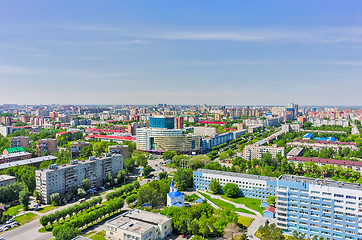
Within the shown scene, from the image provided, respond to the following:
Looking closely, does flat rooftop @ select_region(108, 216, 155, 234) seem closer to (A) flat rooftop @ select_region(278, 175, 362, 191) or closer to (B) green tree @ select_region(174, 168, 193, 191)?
(A) flat rooftop @ select_region(278, 175, 362, 191)

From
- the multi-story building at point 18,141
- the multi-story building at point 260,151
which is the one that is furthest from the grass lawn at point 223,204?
the multi-story building at point 18,141

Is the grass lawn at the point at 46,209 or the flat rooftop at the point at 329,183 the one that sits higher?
the flat rooftop at the point at 329,183

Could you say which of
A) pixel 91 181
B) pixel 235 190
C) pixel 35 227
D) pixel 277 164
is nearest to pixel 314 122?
pixel 277 164

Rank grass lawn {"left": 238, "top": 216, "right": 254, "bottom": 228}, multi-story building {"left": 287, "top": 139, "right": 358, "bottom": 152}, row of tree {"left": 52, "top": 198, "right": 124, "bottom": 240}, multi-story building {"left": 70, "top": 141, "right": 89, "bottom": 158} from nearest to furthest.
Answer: row of tree {"left": 52, "top": 198, "right": 124, "bottom": 240}, grass lawn {"left": 238, "top": 216, "right": 254, "bottom": 228}, multi-story building {"left": 70, "top": 141, "right": 89, "bottom": 158}, multi-story building {"left": 287, "top": 139, "right": 358, "bottom": 152}

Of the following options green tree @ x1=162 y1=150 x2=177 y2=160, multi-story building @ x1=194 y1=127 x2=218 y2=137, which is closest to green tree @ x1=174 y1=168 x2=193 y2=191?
green tree @ x1=162 y1=150 x2=177 y2=160

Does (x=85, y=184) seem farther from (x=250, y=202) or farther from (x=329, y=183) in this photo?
(x=329, y=183)

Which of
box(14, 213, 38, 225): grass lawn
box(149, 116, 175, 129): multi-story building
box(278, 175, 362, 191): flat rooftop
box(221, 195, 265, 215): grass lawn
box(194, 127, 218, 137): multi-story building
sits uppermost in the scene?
box(149, 116, 175, 129): multi-story building

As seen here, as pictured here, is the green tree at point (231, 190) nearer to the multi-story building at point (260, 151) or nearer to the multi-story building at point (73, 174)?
the multi-story building at point (73, 174)
